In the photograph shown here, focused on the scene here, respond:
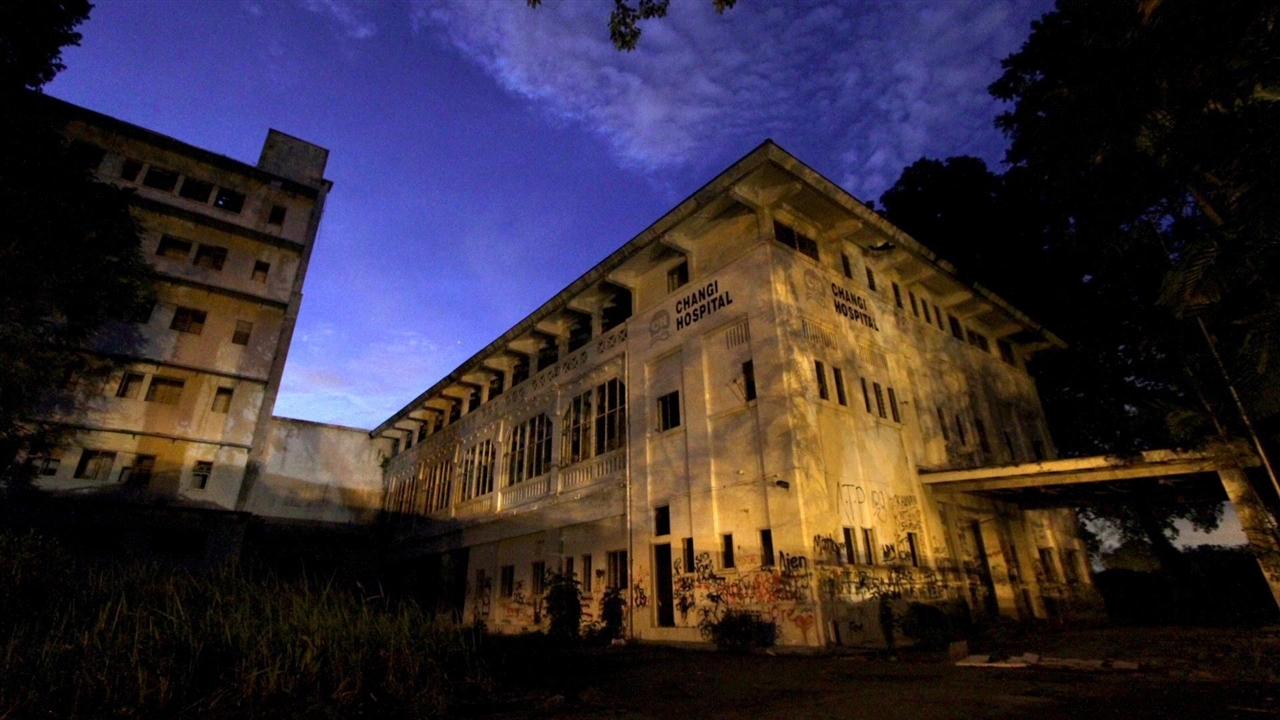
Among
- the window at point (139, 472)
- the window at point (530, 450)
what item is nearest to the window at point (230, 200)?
the window at point (139, 472)

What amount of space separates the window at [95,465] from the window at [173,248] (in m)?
8.36

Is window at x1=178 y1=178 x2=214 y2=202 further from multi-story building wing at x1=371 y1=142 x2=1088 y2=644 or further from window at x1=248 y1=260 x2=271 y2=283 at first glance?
multi-story building wing at x1=371 y1=142 x2=1088 y2=644

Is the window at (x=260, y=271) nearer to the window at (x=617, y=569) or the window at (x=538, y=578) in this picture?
the window at (x=538, y=578)

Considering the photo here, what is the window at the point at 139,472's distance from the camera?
21395 mm

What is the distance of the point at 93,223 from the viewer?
1590cm

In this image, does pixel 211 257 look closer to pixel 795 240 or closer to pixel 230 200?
pixel 230 200

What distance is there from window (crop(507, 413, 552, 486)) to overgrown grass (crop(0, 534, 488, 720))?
11.6m

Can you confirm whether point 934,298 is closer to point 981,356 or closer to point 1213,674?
point 981,356

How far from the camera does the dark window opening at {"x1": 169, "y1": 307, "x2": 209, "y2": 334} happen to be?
77.8ft

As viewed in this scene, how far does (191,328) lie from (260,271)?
146 inches

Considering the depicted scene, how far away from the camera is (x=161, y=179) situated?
24.6 meters

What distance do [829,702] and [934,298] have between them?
16619 mm

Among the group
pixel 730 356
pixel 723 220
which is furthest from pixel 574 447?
pixel 723 220

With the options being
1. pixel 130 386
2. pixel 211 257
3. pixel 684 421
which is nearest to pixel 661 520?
pixel 684 421
